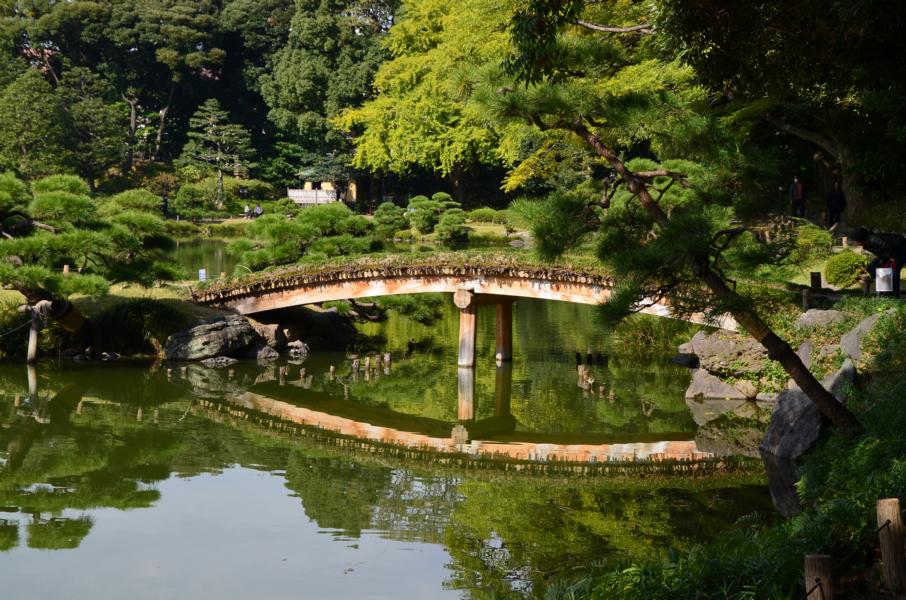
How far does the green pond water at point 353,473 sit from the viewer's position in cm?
895

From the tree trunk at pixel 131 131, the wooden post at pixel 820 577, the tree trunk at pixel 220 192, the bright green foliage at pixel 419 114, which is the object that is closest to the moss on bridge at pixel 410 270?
the wooden post at pixel 820 577

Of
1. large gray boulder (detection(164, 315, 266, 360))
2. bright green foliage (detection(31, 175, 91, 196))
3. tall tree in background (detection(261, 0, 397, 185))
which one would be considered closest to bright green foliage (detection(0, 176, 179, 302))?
bright green foliage (detection(31, 175, 91, 196))

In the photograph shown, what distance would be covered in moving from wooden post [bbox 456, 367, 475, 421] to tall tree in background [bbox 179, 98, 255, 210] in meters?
31.7

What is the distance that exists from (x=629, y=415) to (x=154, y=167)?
38762 millimetres

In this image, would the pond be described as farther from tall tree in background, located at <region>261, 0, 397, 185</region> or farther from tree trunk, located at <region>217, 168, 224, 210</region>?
tall tree in background, located at <region>261, 0, 397, 185</region>

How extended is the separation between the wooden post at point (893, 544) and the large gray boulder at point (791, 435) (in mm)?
4697

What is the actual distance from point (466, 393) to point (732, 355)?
161 inches

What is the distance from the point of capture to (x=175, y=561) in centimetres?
922

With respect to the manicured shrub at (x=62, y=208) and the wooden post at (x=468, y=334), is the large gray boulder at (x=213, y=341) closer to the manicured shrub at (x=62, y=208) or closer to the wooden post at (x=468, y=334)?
the manicured shrub at (x=62, y=208)

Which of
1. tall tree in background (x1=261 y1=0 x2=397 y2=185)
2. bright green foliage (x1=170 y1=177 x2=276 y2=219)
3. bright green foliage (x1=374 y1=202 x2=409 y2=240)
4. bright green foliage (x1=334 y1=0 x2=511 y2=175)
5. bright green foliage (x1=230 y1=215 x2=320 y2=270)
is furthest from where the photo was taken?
tall tree in background (x1=261 y1=0 x2=397 y2=185)

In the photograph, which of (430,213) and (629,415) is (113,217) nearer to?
(629,415)

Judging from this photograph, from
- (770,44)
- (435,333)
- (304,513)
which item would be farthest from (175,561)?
(435,333)

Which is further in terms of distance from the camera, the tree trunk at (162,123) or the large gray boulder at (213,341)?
the tree trunk at (162,123)

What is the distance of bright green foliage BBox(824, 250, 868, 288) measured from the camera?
61.7 feet
